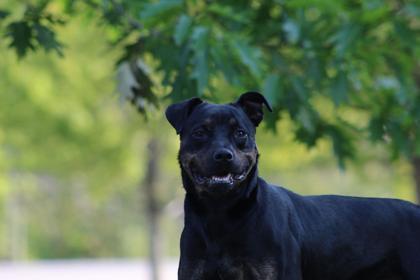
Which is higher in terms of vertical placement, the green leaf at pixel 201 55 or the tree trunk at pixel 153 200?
the green leaf at pixel 201 55

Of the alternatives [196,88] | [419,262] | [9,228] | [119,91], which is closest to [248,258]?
[419,262]

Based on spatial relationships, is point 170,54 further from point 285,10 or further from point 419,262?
point 419,262

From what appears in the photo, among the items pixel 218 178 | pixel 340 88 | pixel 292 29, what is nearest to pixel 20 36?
pixel 292 29

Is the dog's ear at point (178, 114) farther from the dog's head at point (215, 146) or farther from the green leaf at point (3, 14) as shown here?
the green leaf at point (3, 14)

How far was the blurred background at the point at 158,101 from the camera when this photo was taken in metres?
9.34

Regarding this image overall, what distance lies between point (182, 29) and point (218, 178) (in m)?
3.12

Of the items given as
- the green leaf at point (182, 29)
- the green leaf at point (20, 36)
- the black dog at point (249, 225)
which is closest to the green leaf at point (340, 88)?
the green leaf at point (182, 29)

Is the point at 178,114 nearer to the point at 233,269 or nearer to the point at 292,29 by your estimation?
the point at 233,269

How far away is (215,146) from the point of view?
5945mm

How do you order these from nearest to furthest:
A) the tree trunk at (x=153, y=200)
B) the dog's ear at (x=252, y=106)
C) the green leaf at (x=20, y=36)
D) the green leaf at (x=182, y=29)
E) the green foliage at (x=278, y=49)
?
the dog's ear at (x=252, y=106) < the green leaf at (x=182, y=29) < the green foliage at (x=278, y=49) < the green leaf at (x=20, y=36) < the tree trunk at (x=153, y=200)

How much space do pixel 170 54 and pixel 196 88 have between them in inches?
20.1

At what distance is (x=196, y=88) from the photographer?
9422 millimetres

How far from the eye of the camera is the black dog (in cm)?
603

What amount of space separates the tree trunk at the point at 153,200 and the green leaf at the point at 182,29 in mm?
13862
